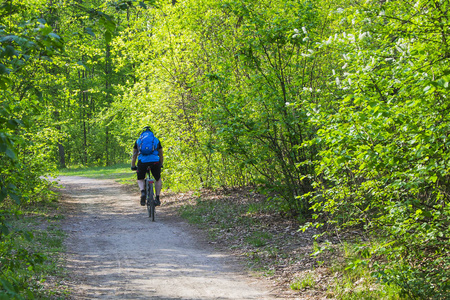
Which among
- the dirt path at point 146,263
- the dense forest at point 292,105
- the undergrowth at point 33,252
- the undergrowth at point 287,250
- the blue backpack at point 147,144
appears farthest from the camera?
the blue backpack at point 147,144

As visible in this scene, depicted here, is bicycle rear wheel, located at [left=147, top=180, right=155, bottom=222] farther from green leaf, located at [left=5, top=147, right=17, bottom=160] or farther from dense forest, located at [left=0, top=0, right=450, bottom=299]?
green leaf, located at [left=5, top=147, right=17, bottom=160]

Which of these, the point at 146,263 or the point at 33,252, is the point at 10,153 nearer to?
the point at 33,252

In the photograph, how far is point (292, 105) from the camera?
7.24 m

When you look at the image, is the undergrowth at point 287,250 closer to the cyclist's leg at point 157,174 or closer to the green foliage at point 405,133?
the green foliage at point 405,133

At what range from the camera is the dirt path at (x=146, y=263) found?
557 centimetres

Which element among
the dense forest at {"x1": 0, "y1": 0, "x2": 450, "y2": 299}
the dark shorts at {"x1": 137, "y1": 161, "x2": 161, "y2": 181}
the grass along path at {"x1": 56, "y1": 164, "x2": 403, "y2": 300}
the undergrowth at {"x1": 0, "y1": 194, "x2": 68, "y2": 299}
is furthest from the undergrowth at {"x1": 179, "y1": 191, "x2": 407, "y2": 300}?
the undergrowth at {"x1": 0, "y1": 194, "x2": 68, "y2": 299}

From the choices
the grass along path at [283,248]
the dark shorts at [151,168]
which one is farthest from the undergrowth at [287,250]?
the dark shorts at [151,168]

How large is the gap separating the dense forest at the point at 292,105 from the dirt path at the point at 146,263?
56.5 inches

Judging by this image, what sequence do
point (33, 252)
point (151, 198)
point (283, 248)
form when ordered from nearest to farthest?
point (33, 252) < point (283, 248) < point (151, 198)

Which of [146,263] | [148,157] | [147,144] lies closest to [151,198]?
[148,157]

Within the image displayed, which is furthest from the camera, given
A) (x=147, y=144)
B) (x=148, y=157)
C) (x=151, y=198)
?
(x=151, y=198)

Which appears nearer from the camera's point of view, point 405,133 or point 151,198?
point 405,133

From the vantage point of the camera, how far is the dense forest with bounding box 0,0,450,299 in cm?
397

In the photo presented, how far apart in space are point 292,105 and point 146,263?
3697 mm
